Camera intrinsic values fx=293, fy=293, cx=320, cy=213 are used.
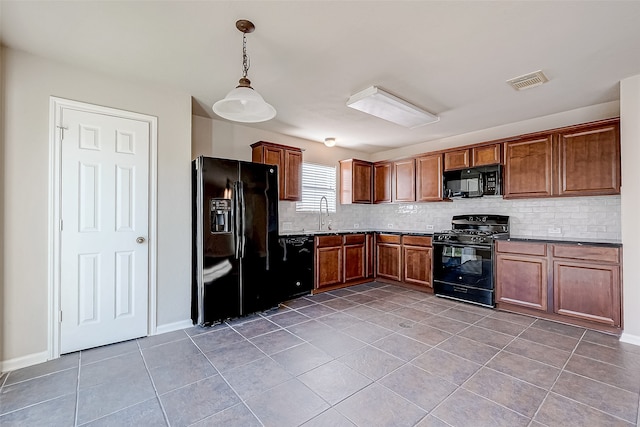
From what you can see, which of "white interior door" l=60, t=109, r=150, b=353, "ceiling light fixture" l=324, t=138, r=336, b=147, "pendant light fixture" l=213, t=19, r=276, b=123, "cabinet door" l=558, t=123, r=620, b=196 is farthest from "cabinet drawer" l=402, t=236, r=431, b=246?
"white interior door" l=60, t=109, r=150, b=353

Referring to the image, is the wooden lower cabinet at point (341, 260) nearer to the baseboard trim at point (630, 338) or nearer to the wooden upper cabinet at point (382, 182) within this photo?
the wooden upper cabinet at point (382, 182)

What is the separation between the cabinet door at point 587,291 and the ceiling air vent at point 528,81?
202 centimetres

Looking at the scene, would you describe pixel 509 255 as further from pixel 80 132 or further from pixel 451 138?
pixel 80 132

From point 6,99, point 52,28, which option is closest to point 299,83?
point 52,28

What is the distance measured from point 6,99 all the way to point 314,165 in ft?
12.9

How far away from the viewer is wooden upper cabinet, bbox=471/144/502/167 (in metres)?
4.19

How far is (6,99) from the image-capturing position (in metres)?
2.41

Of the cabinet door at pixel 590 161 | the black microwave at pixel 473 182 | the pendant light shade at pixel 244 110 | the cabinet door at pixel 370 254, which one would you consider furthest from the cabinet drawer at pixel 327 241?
the cabinet door at pixel 590 161

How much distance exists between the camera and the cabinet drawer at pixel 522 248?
3553mm

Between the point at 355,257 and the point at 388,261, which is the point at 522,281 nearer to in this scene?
the point at 388,261

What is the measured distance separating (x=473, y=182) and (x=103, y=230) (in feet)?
15.6

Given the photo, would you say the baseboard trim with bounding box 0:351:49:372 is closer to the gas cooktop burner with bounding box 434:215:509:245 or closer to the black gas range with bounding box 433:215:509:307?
the black gas range with bounding box 433:215:509:307

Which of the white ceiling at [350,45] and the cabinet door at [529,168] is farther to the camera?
the cabinet door at [529,168]

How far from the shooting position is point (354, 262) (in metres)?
5.25
